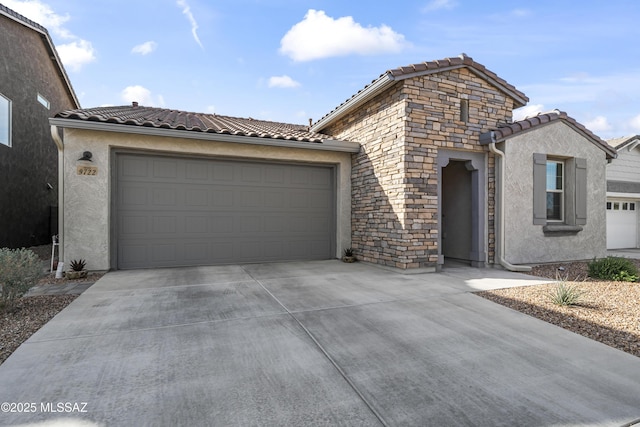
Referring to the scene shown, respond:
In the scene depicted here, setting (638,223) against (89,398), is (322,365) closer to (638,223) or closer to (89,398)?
(89,398)

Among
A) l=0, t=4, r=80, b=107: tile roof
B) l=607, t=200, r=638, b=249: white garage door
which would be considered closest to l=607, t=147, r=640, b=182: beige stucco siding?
l=607, t=200, r=638, b=249: white garage door

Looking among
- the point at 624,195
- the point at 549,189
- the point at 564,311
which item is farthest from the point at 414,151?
the point at 624,195

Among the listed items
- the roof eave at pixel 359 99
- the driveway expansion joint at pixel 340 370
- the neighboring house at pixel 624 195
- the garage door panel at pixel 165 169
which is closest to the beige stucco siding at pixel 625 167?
the neighboring house at pixel 624 195

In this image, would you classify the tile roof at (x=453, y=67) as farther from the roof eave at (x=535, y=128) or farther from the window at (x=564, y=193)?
the window at (x=564, y=193)

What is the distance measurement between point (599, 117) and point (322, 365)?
6746 cm

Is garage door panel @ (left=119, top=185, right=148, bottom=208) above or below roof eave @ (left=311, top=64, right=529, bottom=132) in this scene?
below

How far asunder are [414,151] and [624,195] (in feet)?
35.4

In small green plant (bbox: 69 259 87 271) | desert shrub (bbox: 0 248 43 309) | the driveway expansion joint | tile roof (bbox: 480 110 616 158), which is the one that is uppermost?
tile roof (bbox: 480 110 616 158)

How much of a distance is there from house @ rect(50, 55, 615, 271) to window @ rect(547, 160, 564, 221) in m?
0.06

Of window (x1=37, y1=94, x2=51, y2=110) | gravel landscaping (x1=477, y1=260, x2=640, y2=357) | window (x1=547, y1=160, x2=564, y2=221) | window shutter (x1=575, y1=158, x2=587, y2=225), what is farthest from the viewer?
window (x1=37, y1=94, x2=51, y2=110)

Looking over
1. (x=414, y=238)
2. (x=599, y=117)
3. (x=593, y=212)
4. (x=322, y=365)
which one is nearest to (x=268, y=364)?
(x=322, y=365)

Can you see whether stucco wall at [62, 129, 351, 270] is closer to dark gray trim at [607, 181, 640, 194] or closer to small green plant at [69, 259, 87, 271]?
small green plant at [69, 259, 87, 271]

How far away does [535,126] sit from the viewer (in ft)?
23.7

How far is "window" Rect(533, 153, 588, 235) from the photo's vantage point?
7500 millimetres
